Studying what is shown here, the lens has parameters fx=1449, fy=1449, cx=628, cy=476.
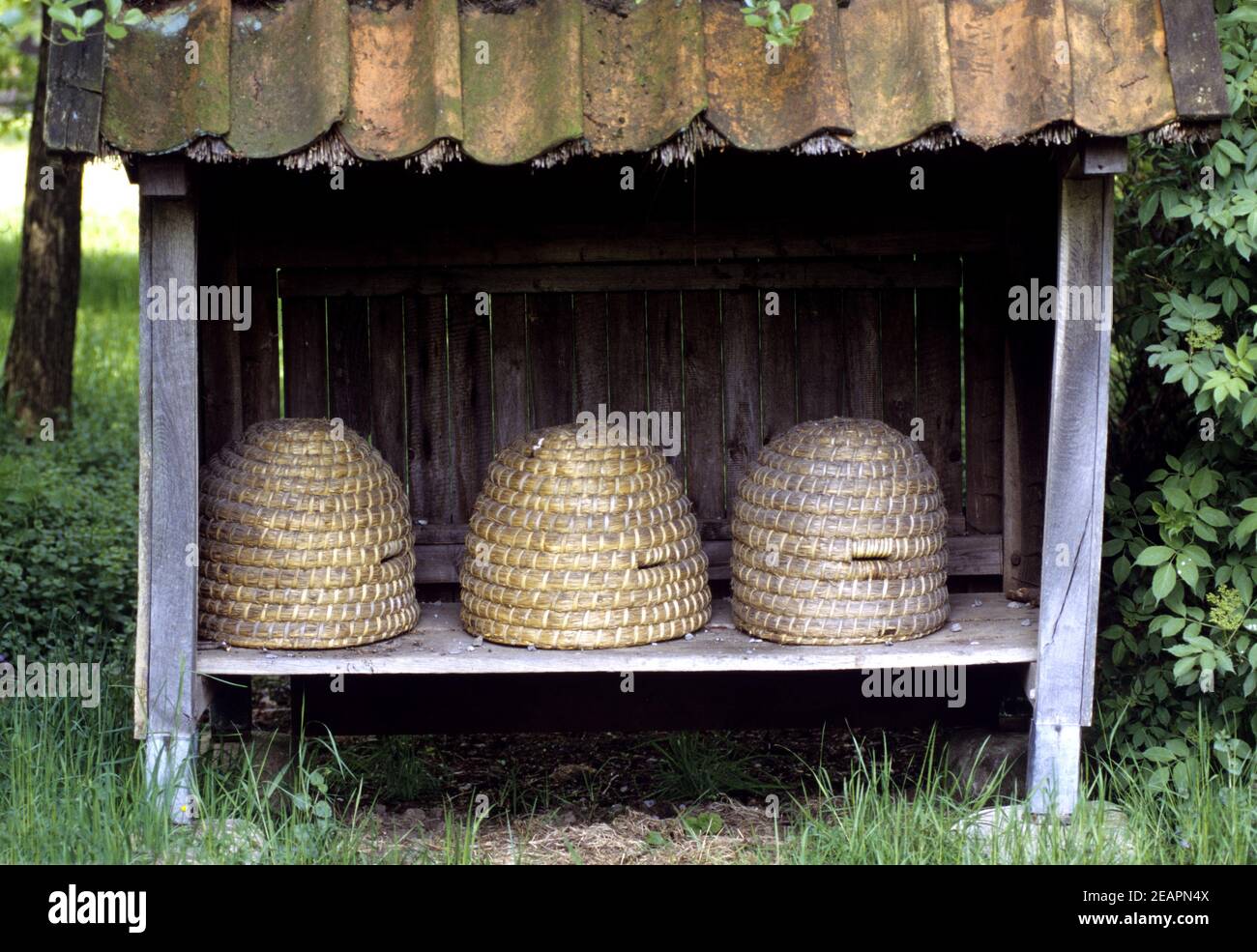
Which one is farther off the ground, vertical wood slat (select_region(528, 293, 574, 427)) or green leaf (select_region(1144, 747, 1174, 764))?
vertical wood slat (select_region(528, 293, 574, 427))

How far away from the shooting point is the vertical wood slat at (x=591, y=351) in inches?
209

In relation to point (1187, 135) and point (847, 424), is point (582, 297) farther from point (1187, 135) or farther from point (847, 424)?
point (1187, 135)

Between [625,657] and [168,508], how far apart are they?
4.54ft

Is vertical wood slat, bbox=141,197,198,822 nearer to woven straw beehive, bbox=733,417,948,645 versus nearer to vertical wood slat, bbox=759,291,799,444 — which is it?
woven straw beehive, bbox=733,417,948,645

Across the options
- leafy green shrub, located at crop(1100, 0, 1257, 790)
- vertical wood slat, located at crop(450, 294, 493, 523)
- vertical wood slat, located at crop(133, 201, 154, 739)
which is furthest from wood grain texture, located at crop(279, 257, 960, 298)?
vertical wood slat, located at crop(133, 201, 154, 739)

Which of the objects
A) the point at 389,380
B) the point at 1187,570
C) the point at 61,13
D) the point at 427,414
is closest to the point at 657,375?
the point at 427,414

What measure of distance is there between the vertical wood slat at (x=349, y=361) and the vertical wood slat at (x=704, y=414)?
1173 millimetres

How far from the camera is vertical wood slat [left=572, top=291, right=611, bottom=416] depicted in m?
5.30

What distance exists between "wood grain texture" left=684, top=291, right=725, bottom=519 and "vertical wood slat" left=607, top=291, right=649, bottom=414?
0.16 metres

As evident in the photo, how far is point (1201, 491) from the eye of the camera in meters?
4.36

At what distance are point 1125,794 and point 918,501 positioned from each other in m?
1.11

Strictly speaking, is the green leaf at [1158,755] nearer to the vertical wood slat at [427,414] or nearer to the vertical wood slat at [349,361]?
the vertical wood slat at [427,414]

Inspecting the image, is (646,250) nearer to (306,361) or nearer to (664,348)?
(664,348)

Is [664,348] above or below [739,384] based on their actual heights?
above
